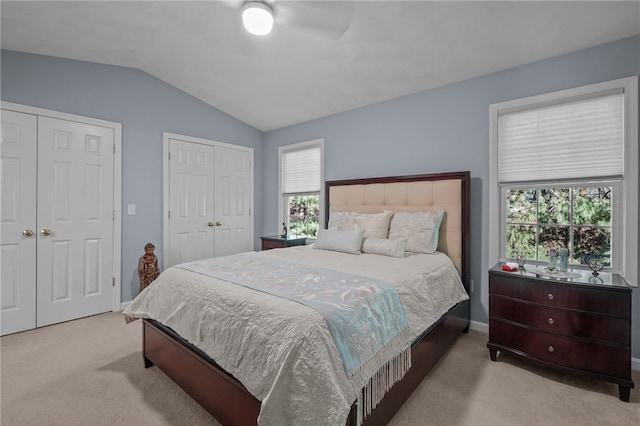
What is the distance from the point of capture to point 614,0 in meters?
1.95

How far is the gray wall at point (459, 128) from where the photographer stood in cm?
237

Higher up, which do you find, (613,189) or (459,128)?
(459,128)

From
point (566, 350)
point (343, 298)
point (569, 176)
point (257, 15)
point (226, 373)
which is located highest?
point (257, 15)

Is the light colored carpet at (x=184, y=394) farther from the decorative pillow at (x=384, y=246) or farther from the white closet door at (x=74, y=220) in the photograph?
the decorative pillow at (x=384, y=246)

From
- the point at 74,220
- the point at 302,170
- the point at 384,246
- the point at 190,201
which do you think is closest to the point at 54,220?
the point at 74,220

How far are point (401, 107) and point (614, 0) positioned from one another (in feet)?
5.91

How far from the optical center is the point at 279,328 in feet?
4.16

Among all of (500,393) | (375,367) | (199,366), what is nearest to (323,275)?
→ (375,367)

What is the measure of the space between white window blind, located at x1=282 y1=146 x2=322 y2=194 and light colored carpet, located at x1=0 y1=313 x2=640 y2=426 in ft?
9.25

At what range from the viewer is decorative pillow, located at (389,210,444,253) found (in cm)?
282

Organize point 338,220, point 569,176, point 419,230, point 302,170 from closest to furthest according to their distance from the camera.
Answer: point 569,176 < point 419,230 < point 338,220 < point 302,170

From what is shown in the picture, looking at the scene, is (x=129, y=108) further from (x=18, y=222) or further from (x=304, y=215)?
(x=304, y=215)

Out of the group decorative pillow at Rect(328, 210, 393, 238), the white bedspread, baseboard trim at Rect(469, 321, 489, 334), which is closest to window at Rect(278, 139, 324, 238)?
decorative pillow at Rect(328, 210, 393, 238)

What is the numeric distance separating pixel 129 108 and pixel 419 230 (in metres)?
3.65
